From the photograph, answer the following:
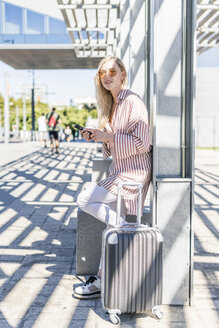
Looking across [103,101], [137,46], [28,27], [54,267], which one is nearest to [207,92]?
[28,27]

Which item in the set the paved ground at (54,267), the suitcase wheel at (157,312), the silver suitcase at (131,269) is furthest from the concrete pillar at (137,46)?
the suitcase wheel at (157,312)

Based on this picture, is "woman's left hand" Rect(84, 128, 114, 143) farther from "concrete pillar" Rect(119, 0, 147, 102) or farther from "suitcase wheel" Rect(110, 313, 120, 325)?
"concrete pillar" Rect(119, 0, 147, 102)

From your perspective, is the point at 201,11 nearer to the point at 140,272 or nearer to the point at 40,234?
the point at 40,234

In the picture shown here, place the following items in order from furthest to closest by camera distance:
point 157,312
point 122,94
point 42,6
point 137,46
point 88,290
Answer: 1. point 42,6
2. point 137,46
3. point 88,290
4. point 122,94
5. point 157,312

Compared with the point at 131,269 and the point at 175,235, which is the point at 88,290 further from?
the point at 175,235

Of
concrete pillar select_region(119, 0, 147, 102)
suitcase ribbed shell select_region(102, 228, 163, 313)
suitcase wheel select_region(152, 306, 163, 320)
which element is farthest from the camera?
concrete pillar select_region(119, 0, 147, 102)

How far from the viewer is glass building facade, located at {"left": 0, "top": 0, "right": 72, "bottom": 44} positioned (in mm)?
24562

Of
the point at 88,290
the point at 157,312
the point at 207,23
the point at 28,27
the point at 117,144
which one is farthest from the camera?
the point at 28,27

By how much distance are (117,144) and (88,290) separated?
1.17m

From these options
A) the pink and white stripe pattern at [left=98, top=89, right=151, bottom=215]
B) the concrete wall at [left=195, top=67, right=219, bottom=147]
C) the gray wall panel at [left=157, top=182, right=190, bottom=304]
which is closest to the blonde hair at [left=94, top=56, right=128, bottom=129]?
the pink and white stripe pattern at [left=98, top=89, right=151, bottom=215]

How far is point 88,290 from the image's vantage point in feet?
12.0

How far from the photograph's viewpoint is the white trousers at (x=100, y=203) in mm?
3514

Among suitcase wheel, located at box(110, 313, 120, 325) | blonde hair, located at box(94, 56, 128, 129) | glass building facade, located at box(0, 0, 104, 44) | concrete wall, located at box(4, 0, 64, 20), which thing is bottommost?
suitcase wheel, located at box(110, 313, 120, 325)

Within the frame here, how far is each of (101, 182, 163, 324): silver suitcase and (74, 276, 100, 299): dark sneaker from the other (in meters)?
0.45
